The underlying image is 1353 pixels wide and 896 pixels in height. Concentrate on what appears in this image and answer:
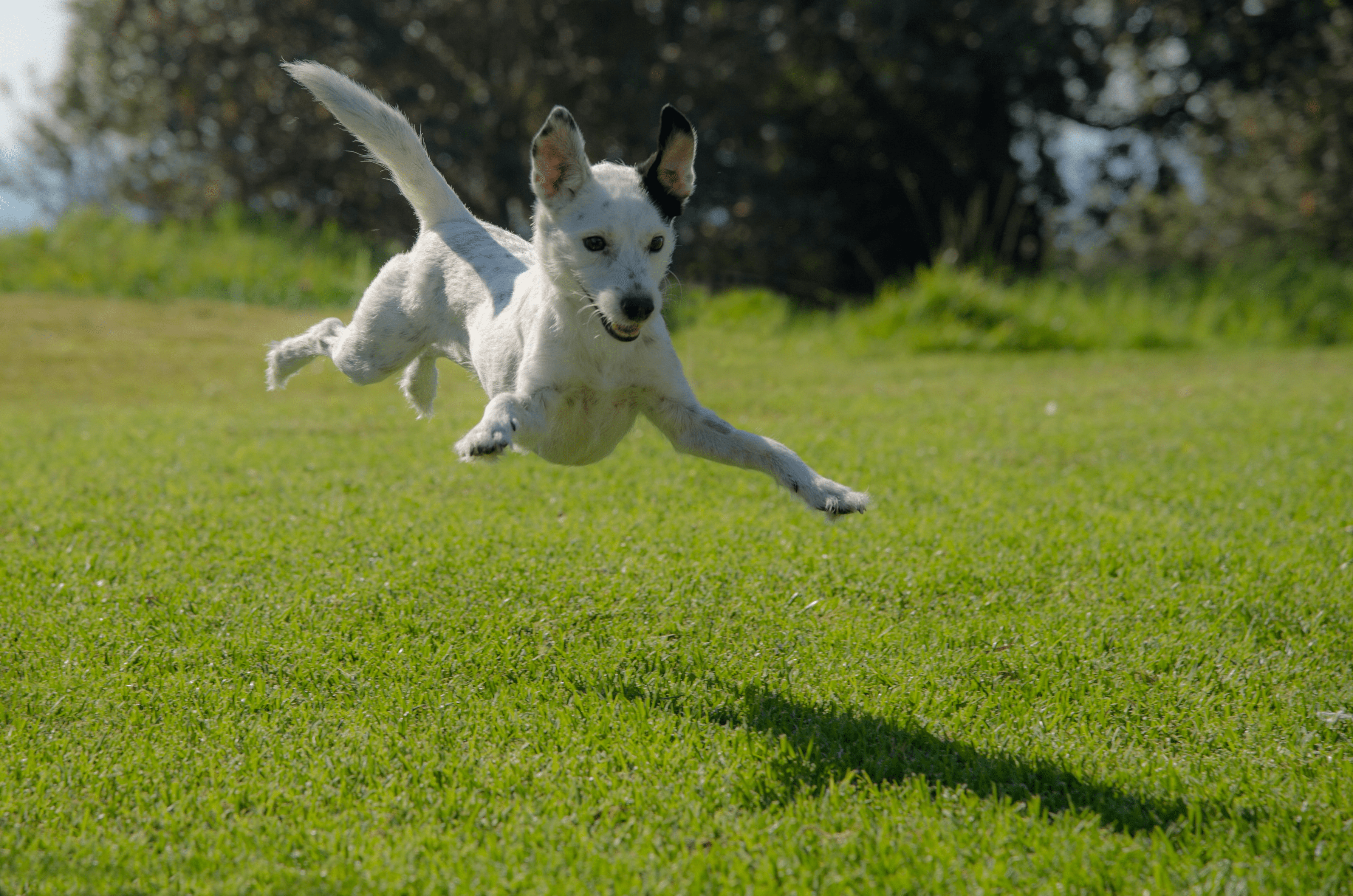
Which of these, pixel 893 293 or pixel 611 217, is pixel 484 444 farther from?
pixel 893 293

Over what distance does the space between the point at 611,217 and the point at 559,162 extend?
0.31 meters

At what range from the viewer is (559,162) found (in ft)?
12.3

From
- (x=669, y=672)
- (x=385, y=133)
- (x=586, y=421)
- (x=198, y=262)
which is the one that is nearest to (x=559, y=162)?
(x=586, y=421)

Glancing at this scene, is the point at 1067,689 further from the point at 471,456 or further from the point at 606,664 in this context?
the point at 471,456

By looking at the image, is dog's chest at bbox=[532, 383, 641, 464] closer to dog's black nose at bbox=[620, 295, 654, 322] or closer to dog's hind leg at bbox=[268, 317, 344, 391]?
dog's black nose at bbox=[620, 295, 654, 322]

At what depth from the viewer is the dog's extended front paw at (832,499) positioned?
3377 mm

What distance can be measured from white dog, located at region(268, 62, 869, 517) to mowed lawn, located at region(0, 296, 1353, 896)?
879mm

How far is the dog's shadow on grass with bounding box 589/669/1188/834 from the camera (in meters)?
3.18

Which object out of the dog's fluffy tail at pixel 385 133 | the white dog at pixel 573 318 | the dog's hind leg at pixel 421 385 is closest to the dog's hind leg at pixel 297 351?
the dog's hind leg at pixel 421 385

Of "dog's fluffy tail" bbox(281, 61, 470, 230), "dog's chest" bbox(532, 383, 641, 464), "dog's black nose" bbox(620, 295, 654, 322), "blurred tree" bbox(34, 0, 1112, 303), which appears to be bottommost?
"dog's chest" bbox(532, 383, 641, 464)

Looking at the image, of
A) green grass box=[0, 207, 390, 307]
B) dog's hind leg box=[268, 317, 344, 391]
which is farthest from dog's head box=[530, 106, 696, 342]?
green grass box=[0, 207, 390, 307]

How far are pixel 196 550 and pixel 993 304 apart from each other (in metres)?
10.2

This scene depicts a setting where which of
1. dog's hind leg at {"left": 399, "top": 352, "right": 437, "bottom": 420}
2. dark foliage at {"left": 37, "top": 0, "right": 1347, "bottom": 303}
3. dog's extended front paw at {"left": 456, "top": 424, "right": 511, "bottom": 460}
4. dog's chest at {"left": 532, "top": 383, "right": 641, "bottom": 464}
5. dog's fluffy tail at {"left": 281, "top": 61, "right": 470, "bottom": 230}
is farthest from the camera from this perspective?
dark foliage at {"left": 37, "top": 0, "right": 1347, "bottom": 303}

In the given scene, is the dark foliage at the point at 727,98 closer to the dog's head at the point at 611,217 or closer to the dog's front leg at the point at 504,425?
the dog's head at the point at 611,217
